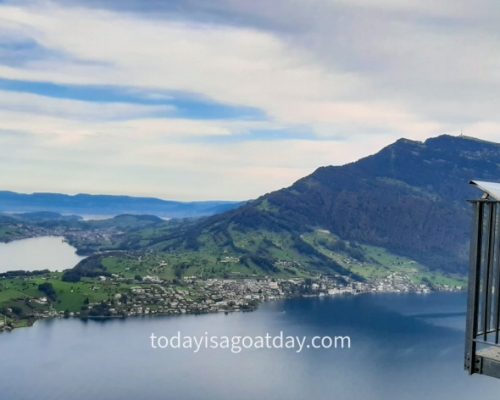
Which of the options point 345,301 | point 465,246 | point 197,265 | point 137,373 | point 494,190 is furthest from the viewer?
point 465,246

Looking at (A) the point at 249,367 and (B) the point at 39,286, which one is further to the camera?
(B) the point at 39,286

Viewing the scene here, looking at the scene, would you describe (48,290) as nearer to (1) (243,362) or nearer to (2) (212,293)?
(2) (212,293)

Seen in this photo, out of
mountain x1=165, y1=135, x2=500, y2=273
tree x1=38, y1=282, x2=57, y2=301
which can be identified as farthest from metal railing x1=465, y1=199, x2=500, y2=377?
mountain x1=165, y1=135, x2=500, y2=273

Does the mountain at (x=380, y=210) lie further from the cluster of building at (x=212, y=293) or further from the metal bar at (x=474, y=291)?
the metal bar at (x=474, y=291)

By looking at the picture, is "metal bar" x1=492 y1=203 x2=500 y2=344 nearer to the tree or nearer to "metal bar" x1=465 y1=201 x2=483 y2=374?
"metal bar" x1=465 y1=201 x2=483 y2=374

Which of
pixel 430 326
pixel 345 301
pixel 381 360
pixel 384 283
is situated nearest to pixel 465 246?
pixel 384 283

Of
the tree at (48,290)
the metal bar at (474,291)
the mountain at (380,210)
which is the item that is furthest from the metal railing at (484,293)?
the mountain at (380,210)

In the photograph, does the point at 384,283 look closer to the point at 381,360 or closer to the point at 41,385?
the point at 381,360
